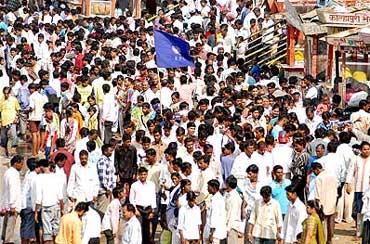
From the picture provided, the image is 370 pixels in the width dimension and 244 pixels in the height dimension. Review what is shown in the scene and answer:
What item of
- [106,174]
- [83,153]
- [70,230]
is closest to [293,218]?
[70,230]

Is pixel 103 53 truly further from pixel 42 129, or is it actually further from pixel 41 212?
pixel 41 212

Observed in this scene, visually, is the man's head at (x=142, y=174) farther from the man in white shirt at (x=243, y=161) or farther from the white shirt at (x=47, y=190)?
the man in white shirt at (x=243, y=161)

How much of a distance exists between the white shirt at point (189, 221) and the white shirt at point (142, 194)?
3.04 feet

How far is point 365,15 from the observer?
78.0 ft

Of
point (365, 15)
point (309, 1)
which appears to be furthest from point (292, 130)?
point (309, 1)

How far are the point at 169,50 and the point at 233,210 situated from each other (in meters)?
5.13

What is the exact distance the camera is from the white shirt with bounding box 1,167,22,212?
48.8 ft

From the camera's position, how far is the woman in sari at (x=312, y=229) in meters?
13.3

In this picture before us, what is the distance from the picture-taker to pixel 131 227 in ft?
44.7

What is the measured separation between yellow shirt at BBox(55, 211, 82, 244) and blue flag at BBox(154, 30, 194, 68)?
213 inches

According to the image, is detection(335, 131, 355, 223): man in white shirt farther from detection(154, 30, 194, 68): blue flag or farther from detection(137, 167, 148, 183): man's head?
detection(154, 30, 194, 68): blue flag

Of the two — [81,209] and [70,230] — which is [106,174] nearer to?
[81,209]

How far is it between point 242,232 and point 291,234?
760mm

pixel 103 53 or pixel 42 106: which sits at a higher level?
pixel 103 53
